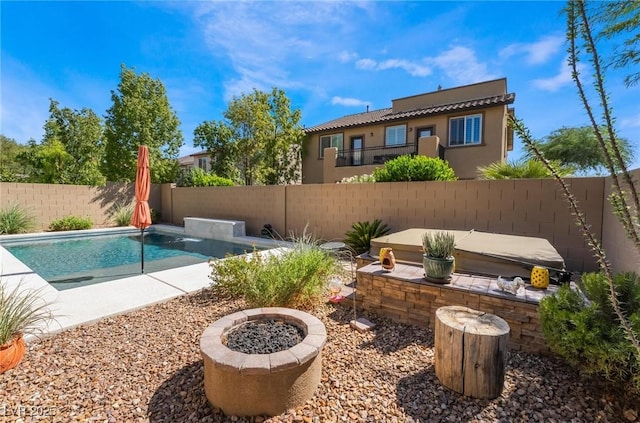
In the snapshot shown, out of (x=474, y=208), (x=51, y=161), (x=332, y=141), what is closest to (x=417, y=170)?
(x=474, y=208)

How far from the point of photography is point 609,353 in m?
2.01

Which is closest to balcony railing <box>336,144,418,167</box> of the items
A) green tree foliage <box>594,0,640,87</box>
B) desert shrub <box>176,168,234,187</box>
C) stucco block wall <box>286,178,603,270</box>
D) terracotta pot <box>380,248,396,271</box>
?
desert shrub <box>176,168,234,187</box>

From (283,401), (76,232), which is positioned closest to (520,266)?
(283,401)

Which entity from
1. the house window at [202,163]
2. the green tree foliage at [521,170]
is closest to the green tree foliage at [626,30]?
the green tree foliage at [521,170]

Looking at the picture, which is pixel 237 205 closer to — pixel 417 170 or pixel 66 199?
pixel 417 170

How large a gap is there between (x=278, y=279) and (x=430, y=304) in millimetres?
1918

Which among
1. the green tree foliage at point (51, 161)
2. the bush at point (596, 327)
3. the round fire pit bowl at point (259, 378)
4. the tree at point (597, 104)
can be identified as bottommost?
the round fire pit bowl at point (259, 378)

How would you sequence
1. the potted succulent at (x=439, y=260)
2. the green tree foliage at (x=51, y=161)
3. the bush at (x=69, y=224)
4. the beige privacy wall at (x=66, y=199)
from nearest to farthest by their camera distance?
1. the potted succulent at (x=439, y=260)
2. the beige privacy wall at (x=66, y=199)
3. the bush at (x=69, y=224)
4. the green tree foliage at (x=51, y=161)

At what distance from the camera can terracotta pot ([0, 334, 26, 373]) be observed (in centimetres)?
253

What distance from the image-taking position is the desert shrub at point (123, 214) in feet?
47.5

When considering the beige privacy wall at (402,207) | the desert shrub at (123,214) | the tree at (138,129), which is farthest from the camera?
the tree at (138,129)

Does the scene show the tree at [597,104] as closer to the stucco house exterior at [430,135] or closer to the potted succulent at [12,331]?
the potted succulent at [12,331]

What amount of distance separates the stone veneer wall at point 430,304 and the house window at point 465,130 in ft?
38.4

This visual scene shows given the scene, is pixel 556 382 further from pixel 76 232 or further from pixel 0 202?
pixel 0 202
